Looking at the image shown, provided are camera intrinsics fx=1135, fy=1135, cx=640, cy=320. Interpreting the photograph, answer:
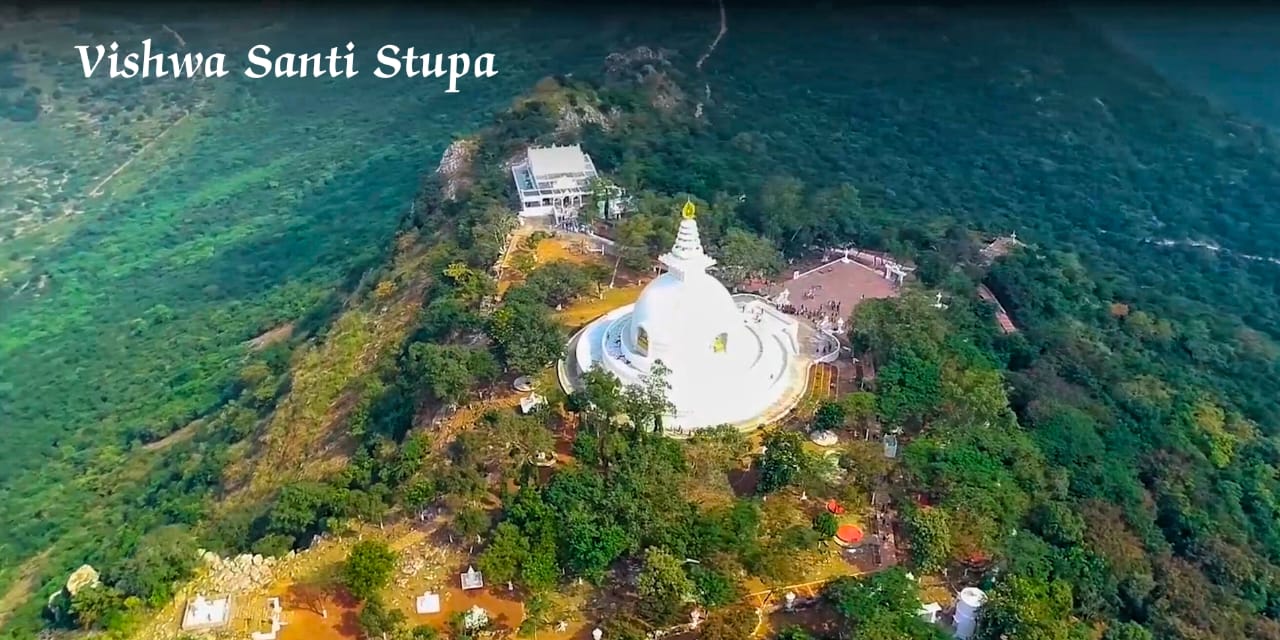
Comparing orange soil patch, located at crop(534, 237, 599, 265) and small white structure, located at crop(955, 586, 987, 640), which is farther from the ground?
orange soil patch, located at crop(534, 237, 599, 265)

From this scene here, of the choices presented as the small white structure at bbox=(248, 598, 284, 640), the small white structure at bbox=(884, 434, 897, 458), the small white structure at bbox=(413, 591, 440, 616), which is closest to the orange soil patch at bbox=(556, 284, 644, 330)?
the small white structure at bbox=(884, 434, 897, 458)

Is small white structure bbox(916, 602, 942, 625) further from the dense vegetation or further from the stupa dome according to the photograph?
the dense vegetation

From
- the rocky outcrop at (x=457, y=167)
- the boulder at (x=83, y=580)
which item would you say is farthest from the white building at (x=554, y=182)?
the boulder at (x=83, y=580)

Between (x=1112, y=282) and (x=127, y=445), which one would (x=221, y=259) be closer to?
(x=127, y=445)

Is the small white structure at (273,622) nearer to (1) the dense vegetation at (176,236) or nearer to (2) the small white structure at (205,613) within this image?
(2) the small white structure at (205,613)

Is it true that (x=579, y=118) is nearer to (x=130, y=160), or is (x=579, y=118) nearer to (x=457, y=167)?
(x=457, y=167)
